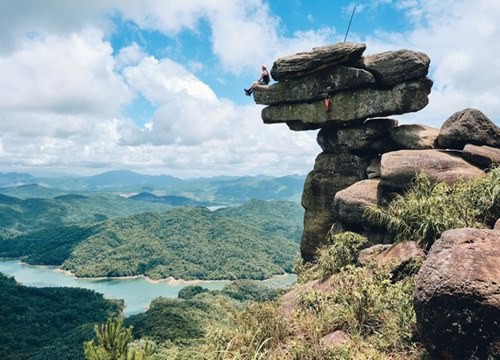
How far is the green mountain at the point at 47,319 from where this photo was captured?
68.8 metres

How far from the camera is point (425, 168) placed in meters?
12.4

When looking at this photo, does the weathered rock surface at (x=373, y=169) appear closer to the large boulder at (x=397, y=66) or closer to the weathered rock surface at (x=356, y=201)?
the weathered rock surface at (x=356, y=201)

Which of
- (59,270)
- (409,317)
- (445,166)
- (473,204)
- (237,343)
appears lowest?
(59,270)

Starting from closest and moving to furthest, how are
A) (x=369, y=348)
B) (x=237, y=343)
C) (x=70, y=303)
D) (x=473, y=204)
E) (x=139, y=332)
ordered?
(x=369, y=348), (x=237, y=343), (x=473, y=204), (x=139, y=332), (x=70, y=303)

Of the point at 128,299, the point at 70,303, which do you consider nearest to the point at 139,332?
the point at 70,303

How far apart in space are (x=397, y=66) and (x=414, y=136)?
9.68ft

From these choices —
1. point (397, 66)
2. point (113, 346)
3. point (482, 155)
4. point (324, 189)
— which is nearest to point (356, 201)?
point (482, 155)

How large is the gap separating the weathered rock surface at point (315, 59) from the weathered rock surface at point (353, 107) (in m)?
1.44

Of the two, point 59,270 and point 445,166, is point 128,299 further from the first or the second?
point 445,166

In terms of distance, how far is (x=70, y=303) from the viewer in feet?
350

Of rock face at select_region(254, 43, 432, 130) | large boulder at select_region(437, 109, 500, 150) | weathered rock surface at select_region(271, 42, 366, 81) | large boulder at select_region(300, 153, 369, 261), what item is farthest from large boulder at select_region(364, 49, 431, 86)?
large boulder at select_region(300, 153, 369, 261)

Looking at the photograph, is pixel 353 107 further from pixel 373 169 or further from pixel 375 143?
pixel 373 169

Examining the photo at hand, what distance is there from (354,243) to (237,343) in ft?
18.2

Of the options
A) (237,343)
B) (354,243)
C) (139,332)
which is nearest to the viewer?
(237,343)
